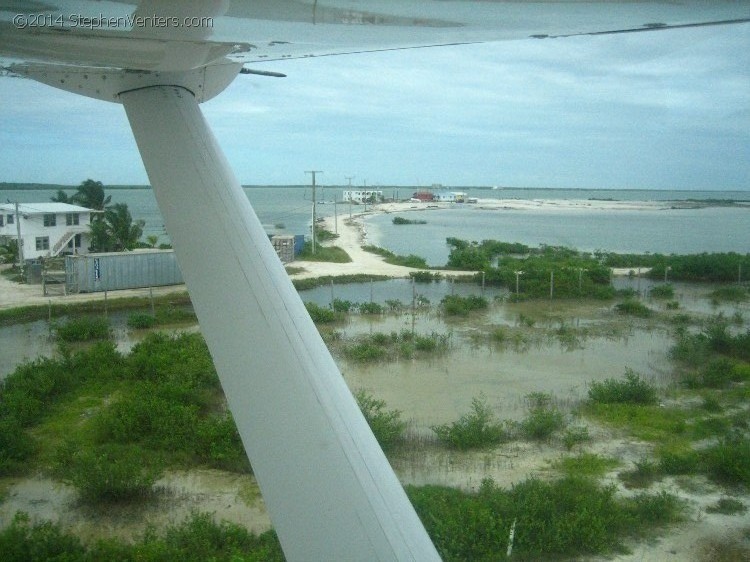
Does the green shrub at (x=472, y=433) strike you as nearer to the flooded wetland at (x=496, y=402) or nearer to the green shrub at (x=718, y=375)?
the flooded wetland at (x=496, y=402)

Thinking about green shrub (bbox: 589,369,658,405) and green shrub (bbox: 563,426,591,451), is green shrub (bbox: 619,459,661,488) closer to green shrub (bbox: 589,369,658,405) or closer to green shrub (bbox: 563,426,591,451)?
green shrub (bbox: 563,426,591,451)

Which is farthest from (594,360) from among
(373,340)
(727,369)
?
(373,340)

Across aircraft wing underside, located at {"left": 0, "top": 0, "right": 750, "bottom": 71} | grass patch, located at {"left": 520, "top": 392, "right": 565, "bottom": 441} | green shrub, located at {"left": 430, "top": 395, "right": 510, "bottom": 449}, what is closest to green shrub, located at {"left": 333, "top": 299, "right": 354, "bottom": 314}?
grass patch, located at {"left": 520, "top": 392, "right": 565, "bottom": 441}

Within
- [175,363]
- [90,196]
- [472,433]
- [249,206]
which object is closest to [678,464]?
[472,433]

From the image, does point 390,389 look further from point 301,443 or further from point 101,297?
point 101,297

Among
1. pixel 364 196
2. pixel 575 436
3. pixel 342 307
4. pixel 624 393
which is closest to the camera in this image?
pixel 575 436

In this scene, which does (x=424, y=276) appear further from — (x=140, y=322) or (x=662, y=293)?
(x=140, y=322)

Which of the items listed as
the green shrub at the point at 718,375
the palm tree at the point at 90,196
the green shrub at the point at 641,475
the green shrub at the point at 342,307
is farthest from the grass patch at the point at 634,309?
the palm tree at the point at 90,196
